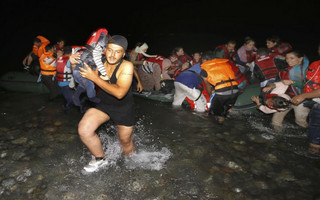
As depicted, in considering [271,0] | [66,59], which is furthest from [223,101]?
[271,0]

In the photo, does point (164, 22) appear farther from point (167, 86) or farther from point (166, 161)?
point (166, 161)

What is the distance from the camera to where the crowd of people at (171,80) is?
2.92 meters

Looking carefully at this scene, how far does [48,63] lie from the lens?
5941mm

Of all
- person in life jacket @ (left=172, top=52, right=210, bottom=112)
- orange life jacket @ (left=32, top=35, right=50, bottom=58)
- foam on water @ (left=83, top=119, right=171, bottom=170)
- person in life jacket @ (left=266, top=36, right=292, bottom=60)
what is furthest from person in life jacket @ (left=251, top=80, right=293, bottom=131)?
orange life jacket @ (left=32, top=35, right=50, bottom=58)

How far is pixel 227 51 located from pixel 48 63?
16.3 ft

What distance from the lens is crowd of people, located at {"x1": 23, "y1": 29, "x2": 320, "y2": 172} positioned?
292 cm

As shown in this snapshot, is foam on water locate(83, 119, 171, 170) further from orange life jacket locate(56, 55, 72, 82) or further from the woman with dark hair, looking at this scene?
the woman with dark hair

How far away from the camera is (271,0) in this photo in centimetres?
2759

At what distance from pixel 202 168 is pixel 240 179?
1.87ft

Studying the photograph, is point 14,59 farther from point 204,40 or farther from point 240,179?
point 240,179

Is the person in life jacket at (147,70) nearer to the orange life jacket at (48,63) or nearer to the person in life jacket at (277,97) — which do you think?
the orange life jacket at (48,63)

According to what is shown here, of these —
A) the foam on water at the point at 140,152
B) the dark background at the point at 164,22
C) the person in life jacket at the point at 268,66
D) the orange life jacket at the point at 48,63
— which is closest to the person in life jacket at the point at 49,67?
the orange life jacket at the point at 48,63

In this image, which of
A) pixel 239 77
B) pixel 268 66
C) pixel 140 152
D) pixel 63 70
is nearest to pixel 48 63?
pixel 63 70

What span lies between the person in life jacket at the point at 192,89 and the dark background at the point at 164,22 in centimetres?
983
